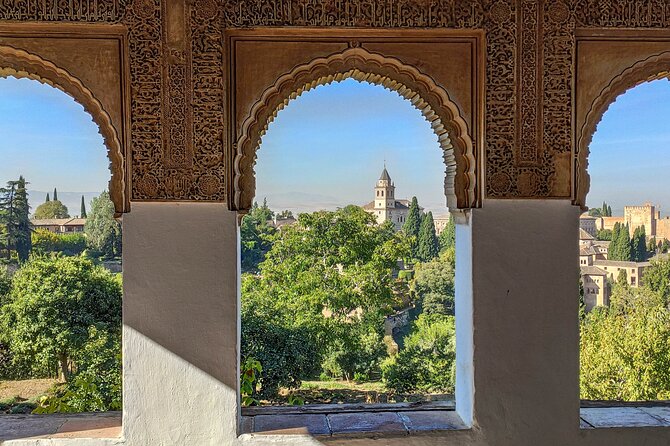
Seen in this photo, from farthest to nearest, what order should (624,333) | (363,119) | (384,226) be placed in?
(363,119) < (384,226) < (624,333)

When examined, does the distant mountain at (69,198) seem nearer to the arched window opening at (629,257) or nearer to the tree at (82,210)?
the tree at (82,210)

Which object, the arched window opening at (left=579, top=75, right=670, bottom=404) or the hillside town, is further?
the hillside town

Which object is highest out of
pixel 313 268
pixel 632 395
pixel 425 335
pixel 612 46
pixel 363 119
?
pixel 363 119

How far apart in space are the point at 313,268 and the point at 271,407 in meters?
11.7

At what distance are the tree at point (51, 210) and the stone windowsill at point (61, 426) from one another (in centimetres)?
1750

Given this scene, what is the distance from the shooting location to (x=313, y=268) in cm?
1486

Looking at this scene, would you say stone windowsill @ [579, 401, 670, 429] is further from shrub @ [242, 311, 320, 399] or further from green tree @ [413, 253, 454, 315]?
green tree @ [413, 253, 454, 315]

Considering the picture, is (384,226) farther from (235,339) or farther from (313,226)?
(235,339)

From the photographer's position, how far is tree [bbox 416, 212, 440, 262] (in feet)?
55.0

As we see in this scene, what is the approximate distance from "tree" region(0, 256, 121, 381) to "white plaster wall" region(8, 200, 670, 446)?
443 inches

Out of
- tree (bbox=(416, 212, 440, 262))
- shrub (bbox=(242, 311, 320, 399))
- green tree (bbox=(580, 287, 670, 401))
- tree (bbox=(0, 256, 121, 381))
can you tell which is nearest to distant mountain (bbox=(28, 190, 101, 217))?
tree (bbox=(0, 256, 121, 381))

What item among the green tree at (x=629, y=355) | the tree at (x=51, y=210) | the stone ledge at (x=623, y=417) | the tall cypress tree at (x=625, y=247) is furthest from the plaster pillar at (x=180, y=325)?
the tree at (x=51, y=210)

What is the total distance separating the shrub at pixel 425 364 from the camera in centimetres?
1291

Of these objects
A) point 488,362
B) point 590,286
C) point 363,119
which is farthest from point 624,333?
point 363,119
